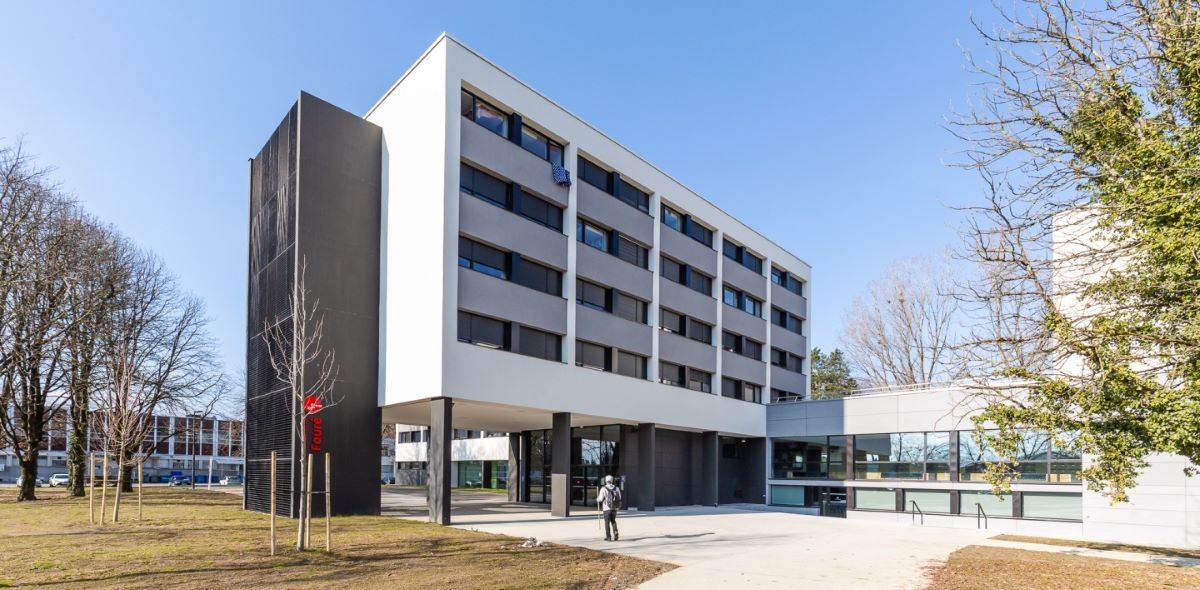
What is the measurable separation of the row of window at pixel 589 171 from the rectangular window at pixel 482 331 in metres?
5.08

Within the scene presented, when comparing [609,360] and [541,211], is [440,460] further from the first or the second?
[541,211]

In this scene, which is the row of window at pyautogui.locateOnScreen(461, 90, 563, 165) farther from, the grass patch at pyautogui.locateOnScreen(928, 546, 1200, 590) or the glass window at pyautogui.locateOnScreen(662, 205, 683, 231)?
the grass patch at pyautogui.locateOnScreen(928, 546, 1200, 590)

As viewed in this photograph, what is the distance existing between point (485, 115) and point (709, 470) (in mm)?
20361

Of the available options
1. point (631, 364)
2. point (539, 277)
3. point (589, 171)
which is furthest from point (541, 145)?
point (631, 364)

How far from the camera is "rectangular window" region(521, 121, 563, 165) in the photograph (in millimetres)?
26641

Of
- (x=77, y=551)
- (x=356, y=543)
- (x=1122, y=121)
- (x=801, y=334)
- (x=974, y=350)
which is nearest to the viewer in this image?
(x=1122, y=121)

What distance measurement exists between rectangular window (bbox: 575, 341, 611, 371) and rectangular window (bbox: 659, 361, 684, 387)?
13.2 ft

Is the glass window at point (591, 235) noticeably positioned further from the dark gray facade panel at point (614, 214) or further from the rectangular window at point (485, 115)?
the rectangular window at point (485, 115)

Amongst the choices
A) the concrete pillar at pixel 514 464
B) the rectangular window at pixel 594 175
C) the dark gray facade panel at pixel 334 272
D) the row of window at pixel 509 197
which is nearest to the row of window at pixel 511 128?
the rectangular window at pixel 594 175

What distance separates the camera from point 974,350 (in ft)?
42.0

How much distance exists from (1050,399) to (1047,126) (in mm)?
5145

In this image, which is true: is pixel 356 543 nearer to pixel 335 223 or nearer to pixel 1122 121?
pixel 335 223

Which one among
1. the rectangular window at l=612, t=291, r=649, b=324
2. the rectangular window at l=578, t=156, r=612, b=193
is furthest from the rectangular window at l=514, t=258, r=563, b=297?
the rectangular window at l=578, t=156, r=612, b=193

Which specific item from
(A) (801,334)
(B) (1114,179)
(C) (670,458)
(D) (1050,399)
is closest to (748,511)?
(C) (670,458)
